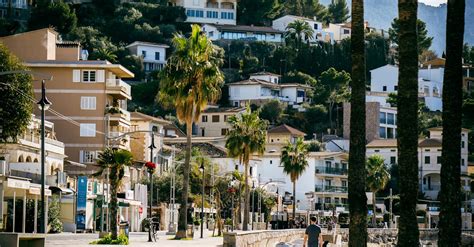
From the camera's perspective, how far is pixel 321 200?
158m

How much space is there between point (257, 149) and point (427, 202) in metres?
66.9

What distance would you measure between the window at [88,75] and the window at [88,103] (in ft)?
5.43

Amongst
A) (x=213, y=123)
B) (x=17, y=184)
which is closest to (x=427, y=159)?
(x=213, y=123)

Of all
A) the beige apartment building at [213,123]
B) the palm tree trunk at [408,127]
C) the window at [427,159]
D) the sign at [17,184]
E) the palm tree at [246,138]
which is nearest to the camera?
the palm tree trunk at [408,127]

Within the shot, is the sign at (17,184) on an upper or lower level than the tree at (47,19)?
lower

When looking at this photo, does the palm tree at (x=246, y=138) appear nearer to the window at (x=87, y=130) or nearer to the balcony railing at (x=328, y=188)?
the window at (x=87, y=130)

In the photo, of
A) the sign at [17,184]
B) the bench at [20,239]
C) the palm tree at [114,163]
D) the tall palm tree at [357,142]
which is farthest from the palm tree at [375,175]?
the bench at [20,239]

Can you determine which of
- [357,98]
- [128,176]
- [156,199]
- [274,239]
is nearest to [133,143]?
[156,199]

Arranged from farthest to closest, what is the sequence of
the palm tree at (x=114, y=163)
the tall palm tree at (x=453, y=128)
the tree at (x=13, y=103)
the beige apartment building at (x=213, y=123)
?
the beige apartment building at (x=213, y=123) < the tree at (x=13, y=103) < the palm tree at (x=114, y=163) < the tall palm tree at (x=453, y=128)

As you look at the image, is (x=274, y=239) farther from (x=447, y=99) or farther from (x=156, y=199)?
(x=156, y=199)

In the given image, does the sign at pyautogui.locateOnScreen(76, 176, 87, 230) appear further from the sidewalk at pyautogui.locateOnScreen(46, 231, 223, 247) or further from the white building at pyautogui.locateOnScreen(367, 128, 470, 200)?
the white building at pyautogui.locateOnScreen(367, 128, 470, 200)

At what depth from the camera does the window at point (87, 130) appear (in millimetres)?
102688

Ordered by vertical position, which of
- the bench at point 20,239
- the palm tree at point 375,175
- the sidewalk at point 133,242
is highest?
the palm tree at point 375,175

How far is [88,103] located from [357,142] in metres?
74.0
